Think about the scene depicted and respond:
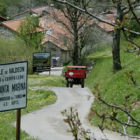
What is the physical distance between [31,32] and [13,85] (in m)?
41.9

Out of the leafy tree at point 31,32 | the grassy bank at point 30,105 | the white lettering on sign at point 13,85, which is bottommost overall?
the grassy bank at point 30,105

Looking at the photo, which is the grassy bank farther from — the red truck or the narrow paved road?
the red truck

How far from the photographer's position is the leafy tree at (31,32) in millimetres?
47844

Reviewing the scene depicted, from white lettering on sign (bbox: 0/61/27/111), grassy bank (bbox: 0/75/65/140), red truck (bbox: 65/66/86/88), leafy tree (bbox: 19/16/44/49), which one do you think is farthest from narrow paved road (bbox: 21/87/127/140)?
leafy tree (bbox: 19/16/44/49)

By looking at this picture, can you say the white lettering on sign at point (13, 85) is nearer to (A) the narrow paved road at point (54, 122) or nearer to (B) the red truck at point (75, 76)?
(A) the narrow paved road at point (54, 122)

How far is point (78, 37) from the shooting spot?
40.9m

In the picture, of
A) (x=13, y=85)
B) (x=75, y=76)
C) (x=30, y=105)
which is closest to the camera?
(x=13, y=85)

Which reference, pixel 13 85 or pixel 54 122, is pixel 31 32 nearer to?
pixel 54 122

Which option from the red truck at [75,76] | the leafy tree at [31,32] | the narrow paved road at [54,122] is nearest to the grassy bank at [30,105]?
the narrow paved road at [54,122]

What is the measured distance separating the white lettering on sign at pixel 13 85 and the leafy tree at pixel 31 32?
40.6 metres

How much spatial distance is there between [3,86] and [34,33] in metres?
42.1

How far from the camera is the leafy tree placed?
47.8m

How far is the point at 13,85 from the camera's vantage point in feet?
23.3

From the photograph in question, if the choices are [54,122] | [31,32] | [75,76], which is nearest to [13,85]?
[54,122]
